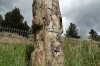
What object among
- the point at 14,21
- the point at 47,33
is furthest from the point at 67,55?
the point at 14,21

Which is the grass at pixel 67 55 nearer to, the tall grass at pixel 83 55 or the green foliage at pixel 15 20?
the tall grass at pixel 83 55

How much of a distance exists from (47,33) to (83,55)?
64.1 inches

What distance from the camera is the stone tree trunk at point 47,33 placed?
12.5 ft

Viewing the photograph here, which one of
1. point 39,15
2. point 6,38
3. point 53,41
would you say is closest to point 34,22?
point 39,15

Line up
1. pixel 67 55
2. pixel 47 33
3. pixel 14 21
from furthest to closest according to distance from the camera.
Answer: pixel 14 21, pixel 67 55, pixel 47 33

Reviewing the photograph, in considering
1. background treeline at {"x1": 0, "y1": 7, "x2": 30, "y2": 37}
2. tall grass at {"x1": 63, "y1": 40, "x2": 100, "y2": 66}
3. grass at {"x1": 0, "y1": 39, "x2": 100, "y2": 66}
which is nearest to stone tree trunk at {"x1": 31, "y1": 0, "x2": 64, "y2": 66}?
grass at {"x1": 0, "y1": 39, "x2": 100, "y2": 66}

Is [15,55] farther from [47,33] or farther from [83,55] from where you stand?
[83,55]

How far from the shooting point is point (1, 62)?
452 cm

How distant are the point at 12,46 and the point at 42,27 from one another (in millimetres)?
2218

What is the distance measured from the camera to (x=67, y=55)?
5102mm

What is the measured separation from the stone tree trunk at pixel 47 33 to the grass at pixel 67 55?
56 cm

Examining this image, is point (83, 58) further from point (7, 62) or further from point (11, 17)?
point (11, 17)

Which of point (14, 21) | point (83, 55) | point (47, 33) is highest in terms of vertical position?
point (14, 21)

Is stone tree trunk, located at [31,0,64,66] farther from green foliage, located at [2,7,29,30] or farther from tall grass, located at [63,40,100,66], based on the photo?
green foliage, located at [2,7,29,30]
